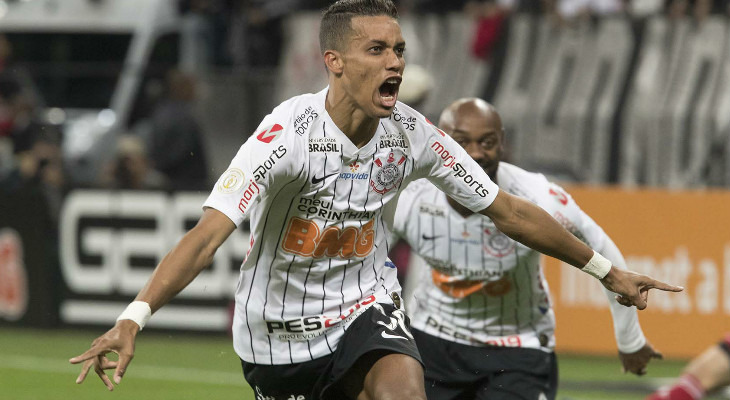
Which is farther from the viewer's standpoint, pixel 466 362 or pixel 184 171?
pixel 184 171

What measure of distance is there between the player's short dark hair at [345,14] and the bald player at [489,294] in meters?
1.27

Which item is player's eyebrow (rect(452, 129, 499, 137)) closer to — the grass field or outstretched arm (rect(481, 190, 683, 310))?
outstretched arm (rect(481, 190, 683, 310))

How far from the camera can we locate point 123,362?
4.12 m

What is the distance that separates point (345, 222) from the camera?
5.16 metres

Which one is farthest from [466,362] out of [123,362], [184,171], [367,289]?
[184,171]

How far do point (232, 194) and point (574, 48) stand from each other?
9930 mm

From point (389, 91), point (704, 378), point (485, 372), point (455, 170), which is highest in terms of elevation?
point (389, 91)

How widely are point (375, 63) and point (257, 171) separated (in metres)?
0.65

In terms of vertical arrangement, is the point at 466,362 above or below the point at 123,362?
below

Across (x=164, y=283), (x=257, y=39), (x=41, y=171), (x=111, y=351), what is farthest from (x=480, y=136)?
(x=257, y=39)

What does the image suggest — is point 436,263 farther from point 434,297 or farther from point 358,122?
point 358,122

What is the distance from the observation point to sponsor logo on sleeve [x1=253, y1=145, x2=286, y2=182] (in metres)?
4.81

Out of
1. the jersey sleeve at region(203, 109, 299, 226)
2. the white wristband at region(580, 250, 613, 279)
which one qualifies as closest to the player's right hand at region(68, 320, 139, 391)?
the jersey sleeve at region(203, 109, 299, 226)

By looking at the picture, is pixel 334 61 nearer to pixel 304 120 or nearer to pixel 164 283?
pixel 304 120
